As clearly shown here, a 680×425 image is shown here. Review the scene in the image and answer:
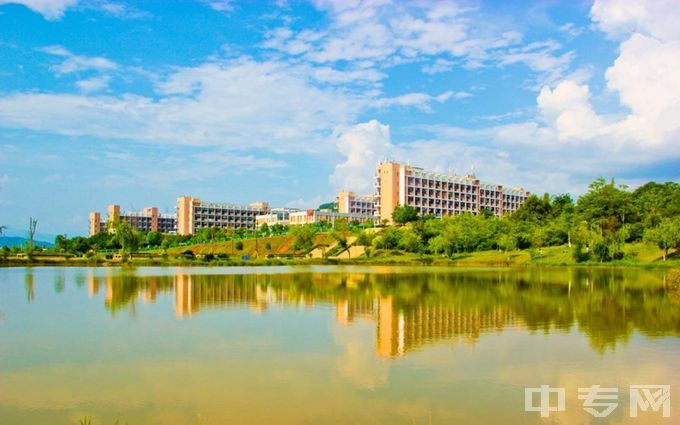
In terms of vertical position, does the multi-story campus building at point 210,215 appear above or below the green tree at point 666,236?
above

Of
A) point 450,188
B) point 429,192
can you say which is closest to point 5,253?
point 429,192

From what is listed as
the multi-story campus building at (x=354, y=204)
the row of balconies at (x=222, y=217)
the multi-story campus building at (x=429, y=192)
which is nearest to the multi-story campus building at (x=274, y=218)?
the row of balconies at (x=222, y=217)

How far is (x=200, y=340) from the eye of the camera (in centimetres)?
1332

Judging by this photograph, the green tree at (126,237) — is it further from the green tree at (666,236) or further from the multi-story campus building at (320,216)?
the multi-story campus building at (320,216)

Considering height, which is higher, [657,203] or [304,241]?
[657,203]

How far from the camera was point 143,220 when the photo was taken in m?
178

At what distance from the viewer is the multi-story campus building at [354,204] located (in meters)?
162

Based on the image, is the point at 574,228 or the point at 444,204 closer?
the point at 574,228

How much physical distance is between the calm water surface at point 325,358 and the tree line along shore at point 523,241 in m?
31.7

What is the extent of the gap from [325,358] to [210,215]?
518ft

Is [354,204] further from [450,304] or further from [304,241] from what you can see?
[450,304]

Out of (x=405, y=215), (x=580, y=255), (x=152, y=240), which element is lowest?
(x=580, y=255)

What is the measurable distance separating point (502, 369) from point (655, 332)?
6.37m

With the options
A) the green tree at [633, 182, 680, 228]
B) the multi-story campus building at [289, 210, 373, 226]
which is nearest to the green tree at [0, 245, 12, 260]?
the green tree at [633, 182, 680, 228]
